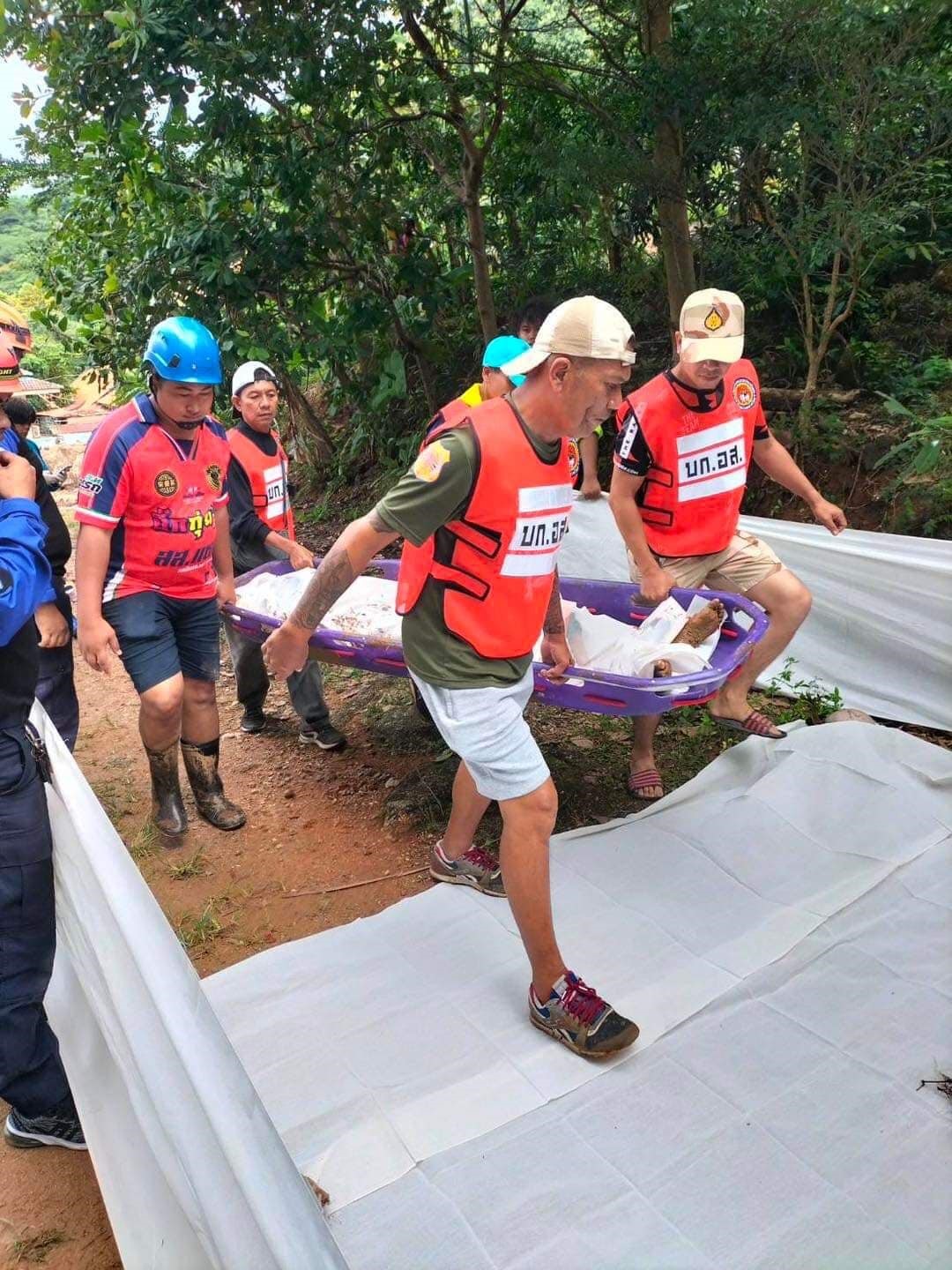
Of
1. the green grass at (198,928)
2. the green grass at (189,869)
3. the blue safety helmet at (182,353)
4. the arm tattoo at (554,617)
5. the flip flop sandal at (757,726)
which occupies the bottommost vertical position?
the green grass at (198,928)

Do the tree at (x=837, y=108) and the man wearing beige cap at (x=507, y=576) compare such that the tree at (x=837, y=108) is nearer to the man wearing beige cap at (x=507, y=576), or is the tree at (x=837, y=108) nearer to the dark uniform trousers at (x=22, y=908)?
the man wearing beige cap at (x=507, y=576)

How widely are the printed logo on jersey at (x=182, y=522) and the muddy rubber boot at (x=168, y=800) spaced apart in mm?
915

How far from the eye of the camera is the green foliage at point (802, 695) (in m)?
4.65

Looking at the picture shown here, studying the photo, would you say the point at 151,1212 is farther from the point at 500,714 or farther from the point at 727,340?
the point at 727,340

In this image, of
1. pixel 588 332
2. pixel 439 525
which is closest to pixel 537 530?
pixel 439 525

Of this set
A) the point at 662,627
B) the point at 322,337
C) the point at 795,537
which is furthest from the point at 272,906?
the point at 322,337

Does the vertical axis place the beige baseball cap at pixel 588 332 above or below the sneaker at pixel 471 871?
above

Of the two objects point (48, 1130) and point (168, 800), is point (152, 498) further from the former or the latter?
point (48, 1130)

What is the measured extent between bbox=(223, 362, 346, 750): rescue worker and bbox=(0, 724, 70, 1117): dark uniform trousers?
2192 mm

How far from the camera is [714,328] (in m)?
3.46

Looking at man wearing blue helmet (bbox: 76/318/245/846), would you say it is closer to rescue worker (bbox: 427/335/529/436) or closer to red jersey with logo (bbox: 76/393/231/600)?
red jersey with logo (bbox: 76/393/231/600)

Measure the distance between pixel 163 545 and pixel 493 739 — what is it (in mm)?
1670

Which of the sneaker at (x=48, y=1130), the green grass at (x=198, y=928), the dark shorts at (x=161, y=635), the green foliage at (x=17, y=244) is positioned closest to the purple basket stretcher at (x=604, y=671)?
the dark shorts at (x=161, y=635)

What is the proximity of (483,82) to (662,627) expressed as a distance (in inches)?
181
